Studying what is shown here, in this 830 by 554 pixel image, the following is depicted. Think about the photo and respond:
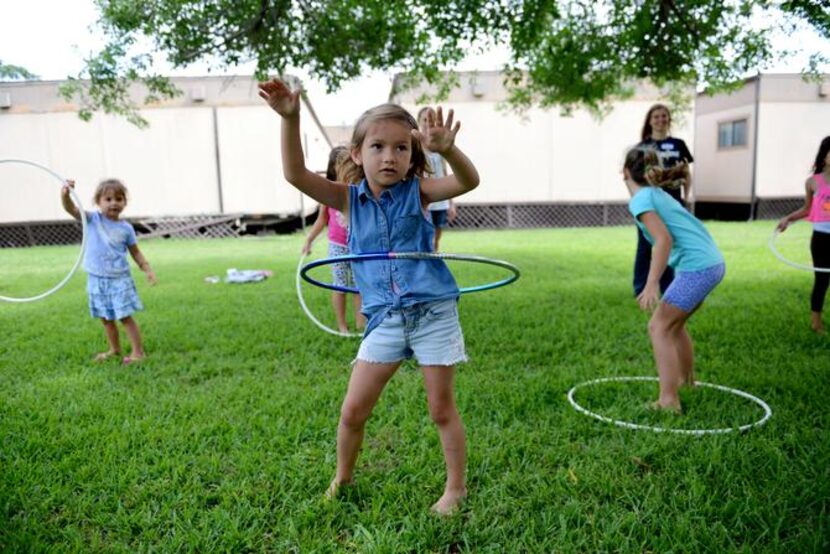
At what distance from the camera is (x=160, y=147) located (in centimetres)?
1748

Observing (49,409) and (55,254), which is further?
(55,254)

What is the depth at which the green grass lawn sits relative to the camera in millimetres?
2373

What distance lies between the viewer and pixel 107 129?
17359 millimetres

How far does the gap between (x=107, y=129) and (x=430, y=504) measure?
58.6 ft

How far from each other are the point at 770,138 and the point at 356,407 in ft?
67.9

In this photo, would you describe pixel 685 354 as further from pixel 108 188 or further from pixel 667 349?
pixel 108 188

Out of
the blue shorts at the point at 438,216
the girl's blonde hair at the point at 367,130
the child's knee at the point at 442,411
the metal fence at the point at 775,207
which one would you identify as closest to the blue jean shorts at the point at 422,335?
the child's knee at the point at 442,411

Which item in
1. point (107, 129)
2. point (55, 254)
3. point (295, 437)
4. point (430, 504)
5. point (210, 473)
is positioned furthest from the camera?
point (107, 129)

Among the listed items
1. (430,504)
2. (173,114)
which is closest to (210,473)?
(430,504)

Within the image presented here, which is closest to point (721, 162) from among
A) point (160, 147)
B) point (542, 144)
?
point (542, 144)

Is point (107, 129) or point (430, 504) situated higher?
point (107, 129)

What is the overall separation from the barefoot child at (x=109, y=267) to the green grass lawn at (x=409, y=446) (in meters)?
0.38

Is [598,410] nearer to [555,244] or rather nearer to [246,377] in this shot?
[246,377]

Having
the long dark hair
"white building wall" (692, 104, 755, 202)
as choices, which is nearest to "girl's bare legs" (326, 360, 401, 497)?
the long dark hair
